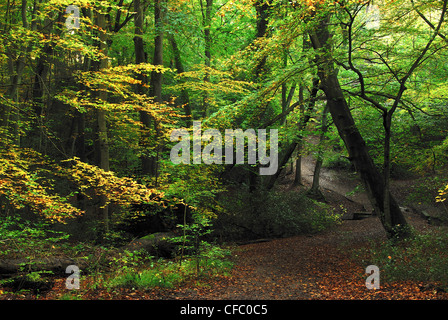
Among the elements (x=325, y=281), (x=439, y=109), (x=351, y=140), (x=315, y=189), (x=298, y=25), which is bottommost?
(x=325, y=281)

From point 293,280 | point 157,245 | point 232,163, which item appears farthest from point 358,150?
→ point 157,245

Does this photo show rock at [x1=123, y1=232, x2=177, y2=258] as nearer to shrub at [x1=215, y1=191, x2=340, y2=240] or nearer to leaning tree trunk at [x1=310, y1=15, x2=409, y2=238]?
shrub at [x1=215, y1=191, x2=340, y2=240]

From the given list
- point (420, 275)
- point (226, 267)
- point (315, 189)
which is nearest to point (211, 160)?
point (226, 267)

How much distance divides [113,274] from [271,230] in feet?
24.2

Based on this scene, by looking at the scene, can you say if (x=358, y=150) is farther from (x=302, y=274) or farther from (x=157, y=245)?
(x=157, y=245)

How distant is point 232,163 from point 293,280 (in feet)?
18.0

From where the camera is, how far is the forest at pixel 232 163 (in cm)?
567

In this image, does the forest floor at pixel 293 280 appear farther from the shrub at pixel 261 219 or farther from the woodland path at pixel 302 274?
the shrub at pixel 261 219

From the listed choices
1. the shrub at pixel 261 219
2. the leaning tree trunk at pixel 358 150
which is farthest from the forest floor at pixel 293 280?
the leaning tree trunk at pixel 358 150

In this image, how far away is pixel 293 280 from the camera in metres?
6.41

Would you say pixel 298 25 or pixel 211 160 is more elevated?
pixel 298 25

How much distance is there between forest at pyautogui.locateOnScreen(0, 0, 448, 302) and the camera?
5.67 m
